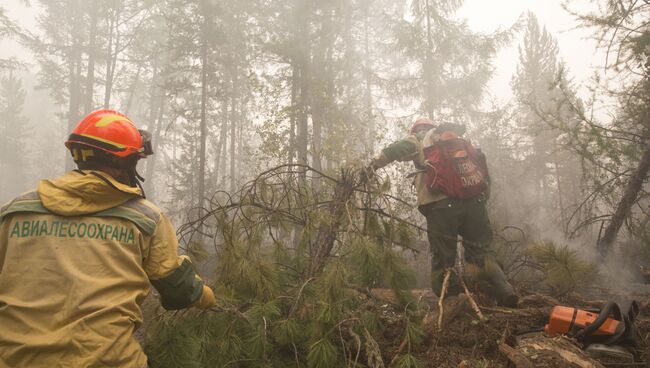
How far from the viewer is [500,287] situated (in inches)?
135

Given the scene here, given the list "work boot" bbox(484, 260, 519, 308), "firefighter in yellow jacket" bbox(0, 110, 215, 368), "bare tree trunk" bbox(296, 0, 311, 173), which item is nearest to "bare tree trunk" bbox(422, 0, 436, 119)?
"bare tree trunk" bbox(296, 0, 311, 173)

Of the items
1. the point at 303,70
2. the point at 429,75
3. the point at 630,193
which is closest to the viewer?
the point at 630,193

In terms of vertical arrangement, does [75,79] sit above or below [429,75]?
above

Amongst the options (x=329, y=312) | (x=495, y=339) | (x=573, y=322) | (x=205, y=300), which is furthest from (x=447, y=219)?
(x=205, y=300)

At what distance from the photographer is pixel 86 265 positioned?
1.72 m

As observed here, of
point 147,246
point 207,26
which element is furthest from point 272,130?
point 147,246

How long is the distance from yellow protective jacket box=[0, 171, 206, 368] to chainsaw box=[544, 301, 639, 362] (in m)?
2.78

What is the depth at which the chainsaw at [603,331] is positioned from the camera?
2.39m

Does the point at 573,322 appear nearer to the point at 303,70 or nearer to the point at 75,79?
the point at 303,70

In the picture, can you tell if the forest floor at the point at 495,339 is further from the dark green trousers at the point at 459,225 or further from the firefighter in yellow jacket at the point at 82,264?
the firefighter in yellow jacket at the point at 82,264

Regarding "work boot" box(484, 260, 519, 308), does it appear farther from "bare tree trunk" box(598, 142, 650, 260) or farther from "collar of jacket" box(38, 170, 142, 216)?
"collar of jacket" box(38, 170, 142, 216)

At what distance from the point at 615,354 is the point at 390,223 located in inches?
68.0

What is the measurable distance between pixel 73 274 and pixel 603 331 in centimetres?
320

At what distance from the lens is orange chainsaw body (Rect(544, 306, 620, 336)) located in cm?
246
